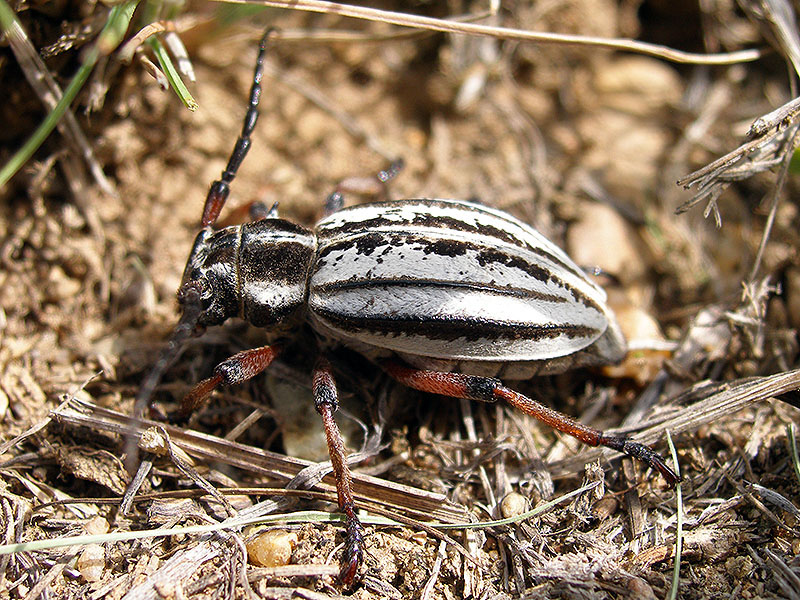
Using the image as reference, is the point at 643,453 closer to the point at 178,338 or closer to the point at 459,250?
the point at 459,250

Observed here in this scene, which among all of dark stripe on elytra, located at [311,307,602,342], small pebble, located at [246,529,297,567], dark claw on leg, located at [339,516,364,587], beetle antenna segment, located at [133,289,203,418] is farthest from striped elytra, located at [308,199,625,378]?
small pebble, located at [246,529,297,567]

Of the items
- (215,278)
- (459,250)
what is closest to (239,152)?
(215,278)

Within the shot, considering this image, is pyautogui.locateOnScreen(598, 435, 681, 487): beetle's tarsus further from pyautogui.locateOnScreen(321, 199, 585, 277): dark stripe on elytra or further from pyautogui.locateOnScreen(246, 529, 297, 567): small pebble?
pyautogui.locateOnScreen(246, 529, 297, 567): small pebble

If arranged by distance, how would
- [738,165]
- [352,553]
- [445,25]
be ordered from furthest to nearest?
[445,25], [738,165], [352,553]

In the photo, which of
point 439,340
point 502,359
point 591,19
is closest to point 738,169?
point 502,359

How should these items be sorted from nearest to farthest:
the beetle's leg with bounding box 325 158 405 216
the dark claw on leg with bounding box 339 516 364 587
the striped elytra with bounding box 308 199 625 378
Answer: the dark claw on leg with bounding box 339 516 364 587 → the striped elytra with bounding box 308 199 625 378 → the beetle's leg with bounding box 325 158 405 216

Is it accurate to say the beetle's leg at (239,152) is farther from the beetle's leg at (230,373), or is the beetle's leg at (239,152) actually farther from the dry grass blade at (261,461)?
the dry grass blade at (261,461)
